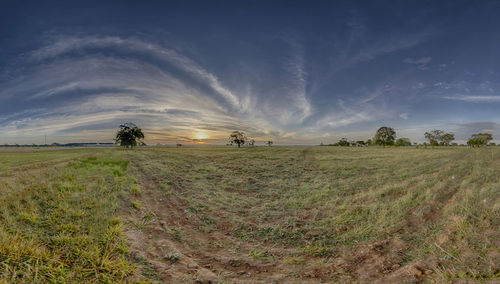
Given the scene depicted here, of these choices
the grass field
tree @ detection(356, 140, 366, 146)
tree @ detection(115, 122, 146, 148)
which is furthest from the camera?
tree @ detection(356, 140, 366, 146)

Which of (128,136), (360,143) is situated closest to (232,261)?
(128,136)

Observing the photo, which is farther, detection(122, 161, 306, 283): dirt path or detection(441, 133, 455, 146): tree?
detection(441, 133, 455, 146): tree

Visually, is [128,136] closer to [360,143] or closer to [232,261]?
[232,261]

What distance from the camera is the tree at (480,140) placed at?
293ft

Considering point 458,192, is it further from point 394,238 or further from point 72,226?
point 72,226

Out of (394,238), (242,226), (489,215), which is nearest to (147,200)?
(242,226)

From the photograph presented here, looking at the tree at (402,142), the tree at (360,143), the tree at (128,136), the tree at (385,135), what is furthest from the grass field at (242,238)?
the tree at (360,143)

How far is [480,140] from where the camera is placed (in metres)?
89.9

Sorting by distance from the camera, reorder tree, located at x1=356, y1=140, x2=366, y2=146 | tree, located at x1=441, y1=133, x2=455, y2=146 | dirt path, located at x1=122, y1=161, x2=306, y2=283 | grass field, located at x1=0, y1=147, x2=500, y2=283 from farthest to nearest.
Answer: tree, located at x1=356, y1=140, x2=366, y2=146
tree, located at x1=441, y1=133, x2=455, y2=146
dirt path, located at x1=122, y1=161, x2=306, y2=283
grass field, located at x1=0, y1=147, x2=500, y2=283

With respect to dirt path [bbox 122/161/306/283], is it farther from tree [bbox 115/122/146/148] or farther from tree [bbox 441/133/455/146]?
tree [bbox 441/133/455/146]

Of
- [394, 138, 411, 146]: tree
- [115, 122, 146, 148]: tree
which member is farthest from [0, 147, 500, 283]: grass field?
[394, 138, 411, 146]: tree

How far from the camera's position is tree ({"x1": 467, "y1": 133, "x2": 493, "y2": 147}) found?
89.3 metres

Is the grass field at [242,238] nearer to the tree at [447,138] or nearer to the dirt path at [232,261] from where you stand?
the dirt path at [232,261]

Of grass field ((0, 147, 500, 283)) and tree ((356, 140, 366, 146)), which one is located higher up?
tree ((356, 140, 366, 146))
